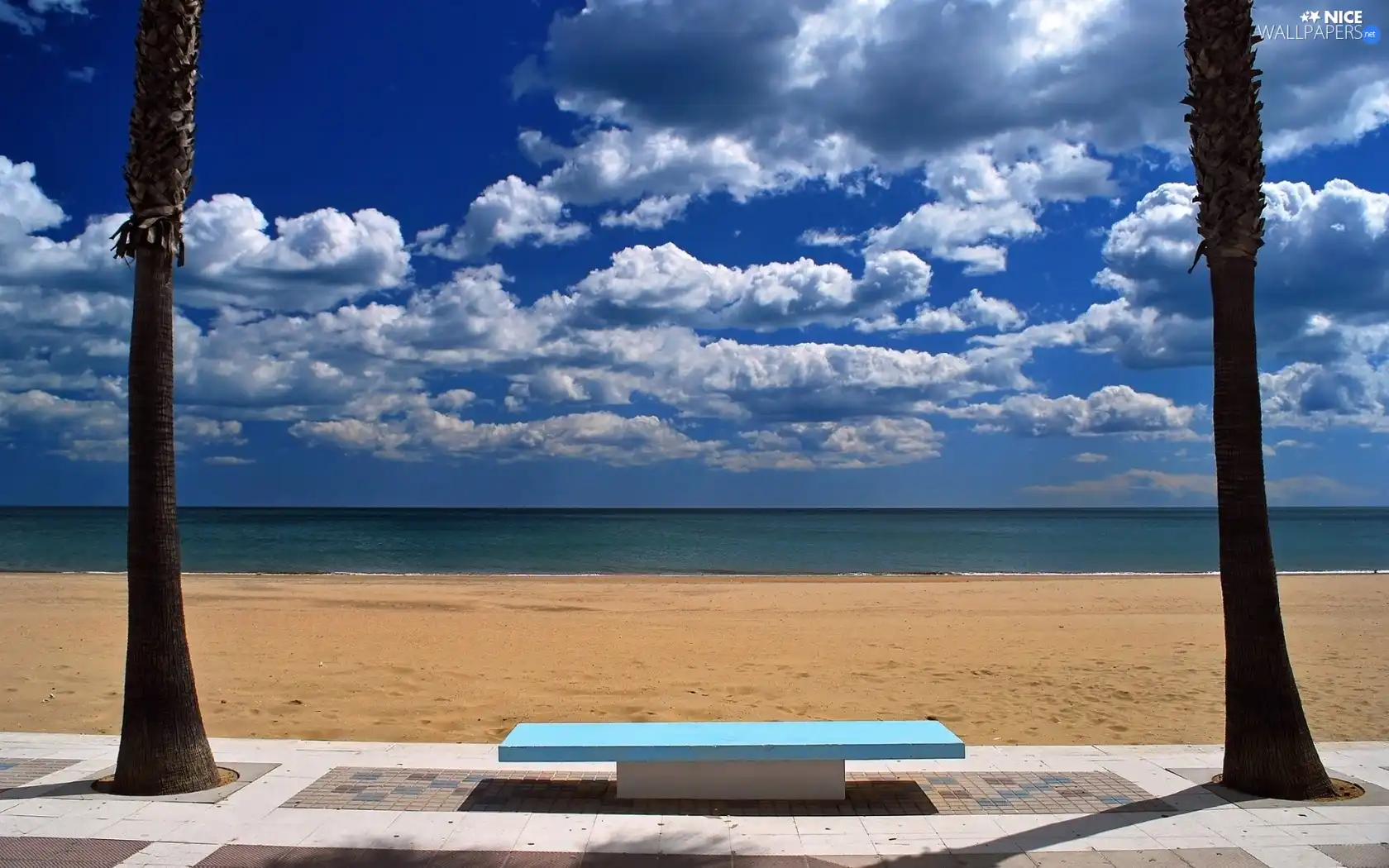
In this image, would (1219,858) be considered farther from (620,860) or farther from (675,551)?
(675,551)

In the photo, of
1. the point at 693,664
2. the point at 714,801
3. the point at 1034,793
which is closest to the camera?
the point at 714,801

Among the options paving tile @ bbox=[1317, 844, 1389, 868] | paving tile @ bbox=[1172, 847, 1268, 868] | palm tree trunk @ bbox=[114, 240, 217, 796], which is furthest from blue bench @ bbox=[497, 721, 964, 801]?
palm tree trunk @ bbox=[114, 240, 217, 796]

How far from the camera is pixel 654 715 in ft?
32.4

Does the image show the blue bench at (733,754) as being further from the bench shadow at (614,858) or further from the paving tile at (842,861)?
the paving tile at (842,861)

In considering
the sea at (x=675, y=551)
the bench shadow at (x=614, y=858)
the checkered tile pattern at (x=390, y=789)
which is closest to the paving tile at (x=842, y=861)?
the bench shadow at (x=614, y=858)

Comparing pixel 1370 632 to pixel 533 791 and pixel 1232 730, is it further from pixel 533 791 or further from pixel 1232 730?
pixel 533 791

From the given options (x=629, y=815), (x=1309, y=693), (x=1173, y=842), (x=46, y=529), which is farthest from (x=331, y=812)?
(x=46, y=529)

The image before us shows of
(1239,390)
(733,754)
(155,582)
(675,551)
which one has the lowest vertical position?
(675,551)

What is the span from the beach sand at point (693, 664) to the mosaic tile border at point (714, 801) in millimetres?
1876

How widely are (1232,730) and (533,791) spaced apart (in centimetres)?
500

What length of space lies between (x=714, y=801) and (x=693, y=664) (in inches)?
253

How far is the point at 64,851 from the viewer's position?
5.43 metres

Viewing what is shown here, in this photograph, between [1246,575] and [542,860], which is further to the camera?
[1246,575]

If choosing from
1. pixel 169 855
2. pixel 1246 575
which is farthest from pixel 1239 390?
pixel 169 855
